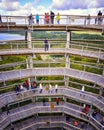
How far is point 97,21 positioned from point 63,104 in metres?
14.9

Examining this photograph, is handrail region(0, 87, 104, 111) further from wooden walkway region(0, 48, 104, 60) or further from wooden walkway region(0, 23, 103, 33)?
wooden walkway region(0, 23, 103, 33)

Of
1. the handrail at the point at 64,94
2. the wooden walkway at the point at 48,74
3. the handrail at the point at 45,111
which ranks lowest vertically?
the handrail at the point at 45,111

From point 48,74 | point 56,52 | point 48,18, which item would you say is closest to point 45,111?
point 48,74

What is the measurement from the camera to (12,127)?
2678 centimetres

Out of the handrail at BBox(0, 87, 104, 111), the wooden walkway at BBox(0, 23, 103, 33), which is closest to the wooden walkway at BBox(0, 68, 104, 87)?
the handrail at BBox(0, 87, 104, 111)

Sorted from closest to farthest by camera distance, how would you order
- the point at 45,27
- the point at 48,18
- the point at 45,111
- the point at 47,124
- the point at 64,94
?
the point at 48,18
the point at 45,27
the point at 45,111
the point at 47,124
the point at 64,94

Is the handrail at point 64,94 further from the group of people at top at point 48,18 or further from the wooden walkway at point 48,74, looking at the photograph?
the group of people at top at point 48,18

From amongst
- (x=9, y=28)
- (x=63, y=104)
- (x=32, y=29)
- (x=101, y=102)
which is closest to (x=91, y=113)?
(x=101, y=102)

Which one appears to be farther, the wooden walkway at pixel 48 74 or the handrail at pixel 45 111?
the wooden walkway at pixel 48 74

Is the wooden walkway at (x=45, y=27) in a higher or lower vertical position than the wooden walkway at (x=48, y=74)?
higher

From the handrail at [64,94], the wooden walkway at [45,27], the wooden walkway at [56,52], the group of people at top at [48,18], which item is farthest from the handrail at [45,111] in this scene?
the group of people at top at [48,18]

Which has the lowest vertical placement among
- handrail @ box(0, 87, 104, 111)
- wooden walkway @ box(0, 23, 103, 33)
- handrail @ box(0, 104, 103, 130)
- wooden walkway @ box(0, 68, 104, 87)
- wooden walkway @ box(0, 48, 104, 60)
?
handrail @ box(0, 104, 103, 130)

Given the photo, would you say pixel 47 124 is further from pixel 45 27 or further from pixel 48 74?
pixel 45 27

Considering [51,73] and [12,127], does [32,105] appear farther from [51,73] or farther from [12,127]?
[51,73]
